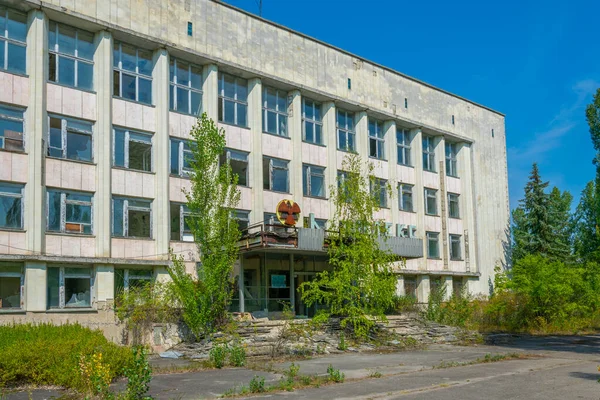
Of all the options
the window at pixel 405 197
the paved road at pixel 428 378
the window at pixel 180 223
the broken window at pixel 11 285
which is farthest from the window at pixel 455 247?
the broken window at pixel 11 285

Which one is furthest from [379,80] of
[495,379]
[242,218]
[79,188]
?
[495,379]

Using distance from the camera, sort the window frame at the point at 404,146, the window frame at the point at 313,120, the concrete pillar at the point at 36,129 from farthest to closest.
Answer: the window frame at the point at 404,146 < the window frame at the point at 313,120 < the concrete pillar at the point at 36,129

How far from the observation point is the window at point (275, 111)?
111ft

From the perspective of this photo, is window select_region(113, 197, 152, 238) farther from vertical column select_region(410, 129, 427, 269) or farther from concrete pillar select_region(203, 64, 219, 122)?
vertical column select_region(410, 129, 427, 269)

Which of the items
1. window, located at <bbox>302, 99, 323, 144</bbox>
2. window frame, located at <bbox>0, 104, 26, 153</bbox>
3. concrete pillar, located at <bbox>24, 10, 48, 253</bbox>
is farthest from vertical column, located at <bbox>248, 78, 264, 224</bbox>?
window frame, located at <bbox>0, 104, 26, 153</bbox>

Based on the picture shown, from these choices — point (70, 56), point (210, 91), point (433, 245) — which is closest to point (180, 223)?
point (210, 91)

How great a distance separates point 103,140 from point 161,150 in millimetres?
2794

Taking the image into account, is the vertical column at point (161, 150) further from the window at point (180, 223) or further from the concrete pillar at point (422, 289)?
the concrete pillar at point (422, 289)

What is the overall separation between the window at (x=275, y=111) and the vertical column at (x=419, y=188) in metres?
11.1

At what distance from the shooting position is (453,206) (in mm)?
44688

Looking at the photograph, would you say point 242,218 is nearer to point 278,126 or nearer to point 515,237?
point 278,126

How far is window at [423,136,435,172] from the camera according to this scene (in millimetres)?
43156

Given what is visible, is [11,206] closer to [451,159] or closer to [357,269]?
[357,269]

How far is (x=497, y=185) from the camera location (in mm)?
48156
